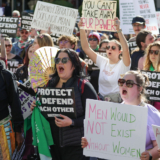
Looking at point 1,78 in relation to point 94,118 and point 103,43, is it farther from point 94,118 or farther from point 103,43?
point 103,43

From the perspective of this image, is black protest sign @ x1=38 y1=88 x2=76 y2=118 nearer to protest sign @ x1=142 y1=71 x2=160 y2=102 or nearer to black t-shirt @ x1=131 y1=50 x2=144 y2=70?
protest sign @ x1=142 y1=71 x2=160 y2=102

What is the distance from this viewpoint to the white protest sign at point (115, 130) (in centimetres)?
295

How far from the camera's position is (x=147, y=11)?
7.91 meters

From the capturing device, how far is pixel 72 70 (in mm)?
3619

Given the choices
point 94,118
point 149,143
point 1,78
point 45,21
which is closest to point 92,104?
point 94,118

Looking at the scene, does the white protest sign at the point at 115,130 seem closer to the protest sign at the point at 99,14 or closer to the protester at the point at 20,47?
the protest sign at the point at 99,14

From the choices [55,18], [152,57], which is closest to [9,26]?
A: [55,18]

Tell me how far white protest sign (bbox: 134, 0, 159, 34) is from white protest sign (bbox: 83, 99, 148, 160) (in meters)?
4.98

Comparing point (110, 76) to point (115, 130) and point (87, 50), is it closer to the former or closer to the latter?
point (87, 50)

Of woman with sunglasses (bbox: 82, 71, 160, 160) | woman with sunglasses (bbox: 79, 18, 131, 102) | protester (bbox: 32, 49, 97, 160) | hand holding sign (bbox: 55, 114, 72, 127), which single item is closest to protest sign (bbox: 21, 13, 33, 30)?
woman with sunglasses (bbox: 79, 18, 131, 102)

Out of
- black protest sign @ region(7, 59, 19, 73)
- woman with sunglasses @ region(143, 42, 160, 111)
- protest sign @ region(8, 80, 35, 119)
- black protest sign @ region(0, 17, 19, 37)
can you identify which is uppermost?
black protest sign @ region(0, 17, 19, 37)

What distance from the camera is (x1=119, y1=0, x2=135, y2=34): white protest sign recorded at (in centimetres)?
795

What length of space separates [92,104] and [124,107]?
29cm

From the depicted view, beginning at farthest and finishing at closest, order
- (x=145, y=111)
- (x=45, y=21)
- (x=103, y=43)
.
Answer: (x=45, y=21)
(x=103, y=43)
(x=145, y=111)
